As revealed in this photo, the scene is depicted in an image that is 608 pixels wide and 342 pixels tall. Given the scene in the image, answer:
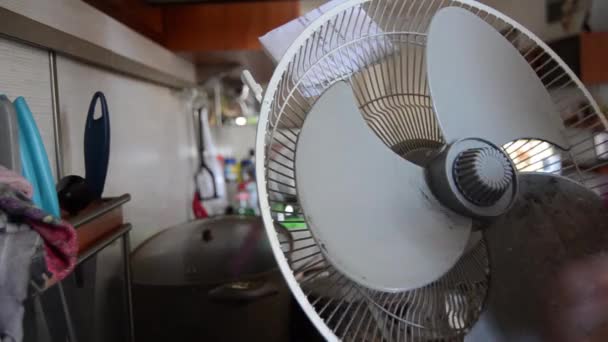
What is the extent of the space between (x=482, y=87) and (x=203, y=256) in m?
0.52

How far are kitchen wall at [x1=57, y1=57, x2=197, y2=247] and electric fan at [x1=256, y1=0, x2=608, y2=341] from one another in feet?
1.23

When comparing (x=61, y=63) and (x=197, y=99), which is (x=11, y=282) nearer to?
(x=61, y=63)

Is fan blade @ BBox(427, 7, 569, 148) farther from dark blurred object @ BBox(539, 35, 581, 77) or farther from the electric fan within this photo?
dark blurred object @ BBox(539, 35, 581, 77)

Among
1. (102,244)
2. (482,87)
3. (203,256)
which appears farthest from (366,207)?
(203,256)

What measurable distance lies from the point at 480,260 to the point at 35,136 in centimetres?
52

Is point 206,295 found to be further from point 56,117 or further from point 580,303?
point 580,303

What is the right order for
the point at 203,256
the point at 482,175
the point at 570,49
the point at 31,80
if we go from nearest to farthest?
the point at 482,175 → the point at 31,80 → the point at 203,256 → the point at 570,49

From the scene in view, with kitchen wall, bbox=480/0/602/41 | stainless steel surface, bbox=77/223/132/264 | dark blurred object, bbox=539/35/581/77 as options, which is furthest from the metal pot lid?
dark blurred object, bbox=539/35/581/77

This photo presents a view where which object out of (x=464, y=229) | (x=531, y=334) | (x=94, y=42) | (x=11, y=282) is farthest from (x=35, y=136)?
(x=531, y=334)

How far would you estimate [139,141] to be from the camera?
862 mm

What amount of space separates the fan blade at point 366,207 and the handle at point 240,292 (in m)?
0.30

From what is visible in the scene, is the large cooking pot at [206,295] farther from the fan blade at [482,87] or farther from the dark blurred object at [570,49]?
the dark blurred object at [570,49]

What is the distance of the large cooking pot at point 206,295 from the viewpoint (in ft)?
2.01

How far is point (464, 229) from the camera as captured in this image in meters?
0.43
